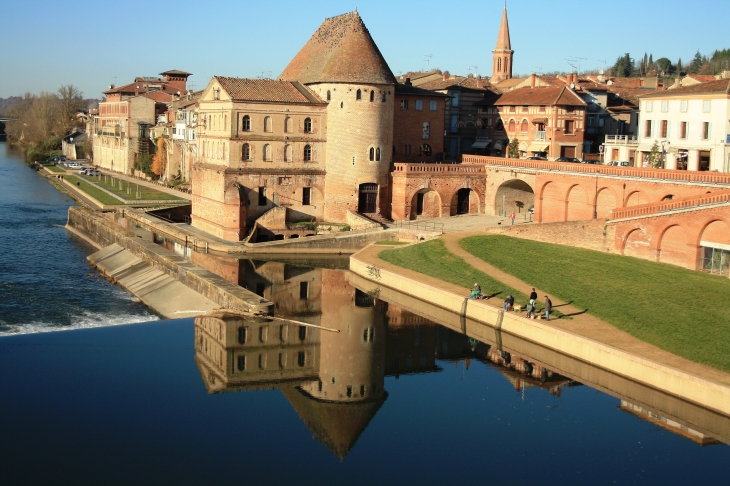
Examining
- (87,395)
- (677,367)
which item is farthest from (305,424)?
(677,367)

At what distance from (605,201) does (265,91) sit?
24.3 metres

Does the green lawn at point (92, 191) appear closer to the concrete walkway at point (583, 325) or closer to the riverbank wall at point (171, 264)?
the riverbank wall at point (171, 264)

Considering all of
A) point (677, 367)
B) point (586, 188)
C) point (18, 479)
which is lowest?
point (18, 479)

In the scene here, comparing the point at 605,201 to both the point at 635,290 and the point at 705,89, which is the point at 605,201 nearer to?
the point at 705,89

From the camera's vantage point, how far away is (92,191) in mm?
88438

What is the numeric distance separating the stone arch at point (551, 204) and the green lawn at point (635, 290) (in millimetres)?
6800

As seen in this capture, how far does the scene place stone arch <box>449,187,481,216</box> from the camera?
64.2 m

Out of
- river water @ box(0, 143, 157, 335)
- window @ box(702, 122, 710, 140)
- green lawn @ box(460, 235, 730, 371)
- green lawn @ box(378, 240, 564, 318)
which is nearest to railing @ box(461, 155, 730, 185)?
green lawn @ box(460, 235, 730, 371)

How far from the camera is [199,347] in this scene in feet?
119

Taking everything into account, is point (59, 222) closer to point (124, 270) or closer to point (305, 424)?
point (124, 270)

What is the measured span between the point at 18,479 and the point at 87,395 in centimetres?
641

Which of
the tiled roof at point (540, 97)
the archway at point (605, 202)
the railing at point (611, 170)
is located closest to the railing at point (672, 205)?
the railing at point (611, 170)

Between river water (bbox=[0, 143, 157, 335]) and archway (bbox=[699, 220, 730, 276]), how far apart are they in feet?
88.9

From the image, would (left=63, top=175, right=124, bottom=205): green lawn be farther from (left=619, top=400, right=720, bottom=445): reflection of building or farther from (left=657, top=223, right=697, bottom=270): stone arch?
(left=619, top=400, right=720, bottom=445): reflection of building
